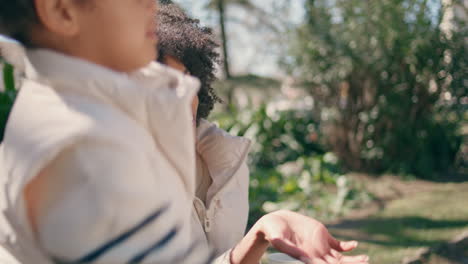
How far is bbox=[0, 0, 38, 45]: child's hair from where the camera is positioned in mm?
928

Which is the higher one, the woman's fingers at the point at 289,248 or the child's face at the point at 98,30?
the child's face at the point at 98,30

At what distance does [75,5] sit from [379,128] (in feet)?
19.4

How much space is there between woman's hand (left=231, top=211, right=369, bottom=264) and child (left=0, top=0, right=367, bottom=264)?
1.13 ft

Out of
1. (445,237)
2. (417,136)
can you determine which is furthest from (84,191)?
(417,136)

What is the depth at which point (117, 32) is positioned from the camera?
3.02ft

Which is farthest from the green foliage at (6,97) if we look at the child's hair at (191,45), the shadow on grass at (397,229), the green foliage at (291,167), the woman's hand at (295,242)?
the shadow on grass at (397,229)

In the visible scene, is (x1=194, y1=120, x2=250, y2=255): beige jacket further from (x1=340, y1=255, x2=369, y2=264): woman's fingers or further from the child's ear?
the child's ear

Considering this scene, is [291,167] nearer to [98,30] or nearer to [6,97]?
[6,97]

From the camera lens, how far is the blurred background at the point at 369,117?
5.52 m

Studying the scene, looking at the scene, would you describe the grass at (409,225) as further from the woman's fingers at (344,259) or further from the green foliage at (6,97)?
the green foliage at (6,97)

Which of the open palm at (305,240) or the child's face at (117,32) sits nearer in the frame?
the child's face at (117,32)

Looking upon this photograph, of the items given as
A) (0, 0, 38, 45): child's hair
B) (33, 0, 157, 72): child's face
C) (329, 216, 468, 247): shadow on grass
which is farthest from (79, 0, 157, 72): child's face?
(329, 216, 468, 247): shadow on grass

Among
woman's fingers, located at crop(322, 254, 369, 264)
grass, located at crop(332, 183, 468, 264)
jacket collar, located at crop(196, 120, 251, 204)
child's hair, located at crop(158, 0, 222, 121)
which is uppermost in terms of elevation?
child's hair, located at crop(158, 0, 222, 121)

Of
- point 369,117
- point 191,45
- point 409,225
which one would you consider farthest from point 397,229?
point 191,45
